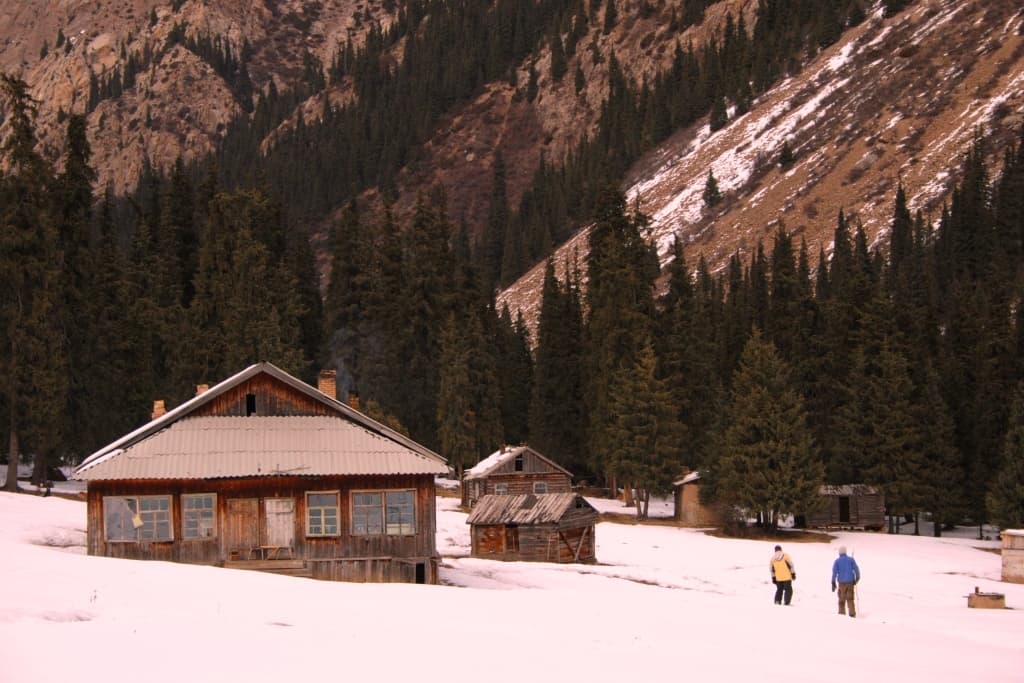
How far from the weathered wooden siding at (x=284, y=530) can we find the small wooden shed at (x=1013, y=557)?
2576cm

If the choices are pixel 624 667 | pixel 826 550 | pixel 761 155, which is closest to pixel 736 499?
pixel 826 550

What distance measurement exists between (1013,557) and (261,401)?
1233 inches

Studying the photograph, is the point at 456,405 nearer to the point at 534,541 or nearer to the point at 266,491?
the point at 534,541

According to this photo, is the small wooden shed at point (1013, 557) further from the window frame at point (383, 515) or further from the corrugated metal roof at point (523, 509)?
the window frame at point (383, 515)

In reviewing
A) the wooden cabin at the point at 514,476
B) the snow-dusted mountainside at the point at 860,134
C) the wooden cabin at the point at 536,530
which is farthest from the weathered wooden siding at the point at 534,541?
the snow-dusted mountainside at the point at 860,134

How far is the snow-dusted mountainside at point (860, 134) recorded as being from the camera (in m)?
137

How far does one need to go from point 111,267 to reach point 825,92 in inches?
4633

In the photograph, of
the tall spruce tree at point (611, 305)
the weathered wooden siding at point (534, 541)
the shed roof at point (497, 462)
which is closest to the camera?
the weathered wooden siding at point (534, 541)

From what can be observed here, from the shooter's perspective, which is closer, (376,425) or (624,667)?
(624,667)

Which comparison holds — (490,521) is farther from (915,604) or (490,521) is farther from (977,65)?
(977,65)

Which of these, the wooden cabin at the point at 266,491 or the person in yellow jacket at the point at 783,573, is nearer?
the person in yellow jacket at the point at 783,573

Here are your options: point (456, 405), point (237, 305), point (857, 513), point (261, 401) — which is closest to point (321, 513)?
point (261, 401)

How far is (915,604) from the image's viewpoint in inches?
1447

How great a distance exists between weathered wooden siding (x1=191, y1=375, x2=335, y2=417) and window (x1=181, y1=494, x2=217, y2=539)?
9.12 ft
